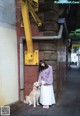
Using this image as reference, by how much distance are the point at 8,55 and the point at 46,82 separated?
1460 millimetres

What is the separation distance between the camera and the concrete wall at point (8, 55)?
380 inches

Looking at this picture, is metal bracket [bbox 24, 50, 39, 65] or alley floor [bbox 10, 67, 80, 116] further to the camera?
metal bracket [bbox 24, 50, 39, 65]

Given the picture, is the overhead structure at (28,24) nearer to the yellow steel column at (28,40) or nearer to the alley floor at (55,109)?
the yellow steel column at (28,40)

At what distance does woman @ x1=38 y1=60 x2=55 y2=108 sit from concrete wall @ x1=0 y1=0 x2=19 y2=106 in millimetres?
914

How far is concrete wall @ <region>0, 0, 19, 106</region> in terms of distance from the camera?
380 inches

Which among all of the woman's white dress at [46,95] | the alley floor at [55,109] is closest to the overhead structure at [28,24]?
the woman's white dress at [46,95]

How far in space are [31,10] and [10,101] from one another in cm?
296

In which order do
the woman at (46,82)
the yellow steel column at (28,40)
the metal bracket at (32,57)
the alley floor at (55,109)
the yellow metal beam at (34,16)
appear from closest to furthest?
the alley floor at (55,109)
the yellow steel column at (28,40)
the woman at (46,82)
the yellow metal beam at (34,16)
the metal bracket at (32,57)

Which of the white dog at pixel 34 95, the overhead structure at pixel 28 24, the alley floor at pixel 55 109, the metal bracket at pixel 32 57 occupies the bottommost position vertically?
the alley floor at pixel 55 109

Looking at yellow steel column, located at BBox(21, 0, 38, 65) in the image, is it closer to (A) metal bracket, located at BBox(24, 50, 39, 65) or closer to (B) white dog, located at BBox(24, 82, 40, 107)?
(A) metal bracket, located at BBox(24, 50, 39, 65)

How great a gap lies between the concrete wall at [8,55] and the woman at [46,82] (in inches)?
36.0

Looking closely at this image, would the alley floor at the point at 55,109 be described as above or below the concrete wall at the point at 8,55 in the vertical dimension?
below

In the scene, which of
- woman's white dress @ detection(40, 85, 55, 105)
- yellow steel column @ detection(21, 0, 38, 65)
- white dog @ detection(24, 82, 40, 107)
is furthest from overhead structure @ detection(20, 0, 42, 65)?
woman's white dress @ detection(40, 85, 55, 105)

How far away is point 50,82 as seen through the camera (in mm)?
9852
